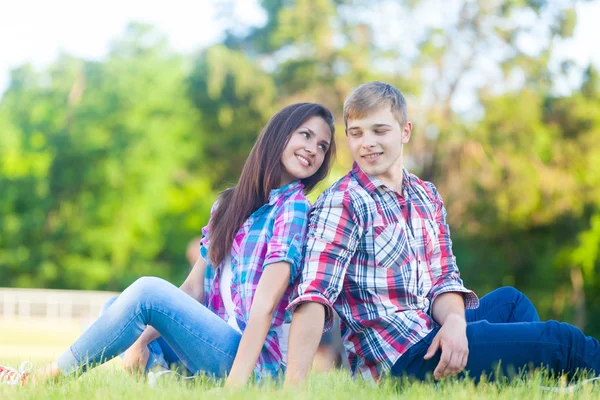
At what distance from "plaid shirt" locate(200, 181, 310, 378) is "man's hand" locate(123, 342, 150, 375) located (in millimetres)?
446

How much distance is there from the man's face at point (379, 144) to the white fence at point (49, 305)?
18532 mm

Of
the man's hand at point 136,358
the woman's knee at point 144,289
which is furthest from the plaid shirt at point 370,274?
the man's hand at point 136,358

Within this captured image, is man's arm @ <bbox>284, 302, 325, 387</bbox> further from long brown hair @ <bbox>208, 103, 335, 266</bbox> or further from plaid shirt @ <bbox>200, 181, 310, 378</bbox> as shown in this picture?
long brown hair @ <bbox>208, 103, 335, 266</bbox>

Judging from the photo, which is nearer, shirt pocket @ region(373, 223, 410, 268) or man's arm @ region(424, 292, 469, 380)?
man's arm @ region(424, 292, 469, 380)

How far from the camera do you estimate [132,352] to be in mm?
3662

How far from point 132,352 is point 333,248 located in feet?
3.92

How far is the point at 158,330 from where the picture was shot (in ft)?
11.0

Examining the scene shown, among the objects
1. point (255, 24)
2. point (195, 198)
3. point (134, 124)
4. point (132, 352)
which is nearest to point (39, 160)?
point (134, 124)

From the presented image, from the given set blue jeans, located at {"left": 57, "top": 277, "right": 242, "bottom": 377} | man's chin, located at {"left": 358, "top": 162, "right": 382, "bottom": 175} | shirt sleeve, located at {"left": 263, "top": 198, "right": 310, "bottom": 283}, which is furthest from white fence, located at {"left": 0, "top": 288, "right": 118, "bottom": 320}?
man's chin, located at {"left": 358, "top": 162, "right": 382, "bottom": 175}

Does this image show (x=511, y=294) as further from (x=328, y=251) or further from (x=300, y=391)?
(x=300, y=391)

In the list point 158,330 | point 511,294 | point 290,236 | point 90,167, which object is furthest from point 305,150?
point 90,167

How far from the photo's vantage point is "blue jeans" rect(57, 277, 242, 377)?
322cm

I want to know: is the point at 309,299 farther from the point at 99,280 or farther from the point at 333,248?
the point at 99,280

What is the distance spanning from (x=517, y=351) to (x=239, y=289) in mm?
1289
